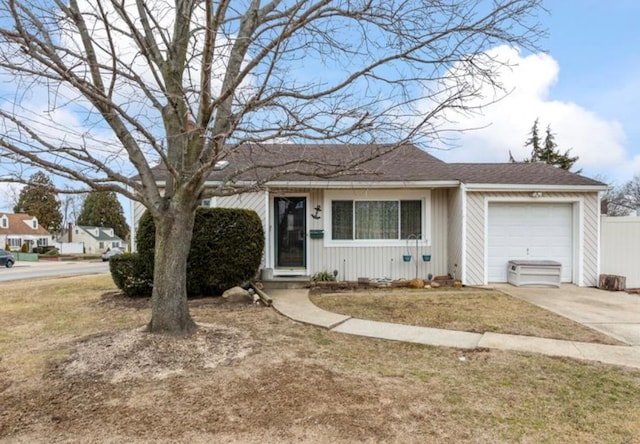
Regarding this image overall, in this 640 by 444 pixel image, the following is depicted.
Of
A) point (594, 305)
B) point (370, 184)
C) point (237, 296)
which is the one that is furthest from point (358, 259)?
point (594, 305)

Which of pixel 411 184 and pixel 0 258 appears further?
pixel 0 258

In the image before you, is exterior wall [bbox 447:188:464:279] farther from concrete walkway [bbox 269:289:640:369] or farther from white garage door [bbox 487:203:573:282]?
concrete walkway [bbox 269:289:640:369]

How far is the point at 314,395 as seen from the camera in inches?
135

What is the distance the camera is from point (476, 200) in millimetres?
9656

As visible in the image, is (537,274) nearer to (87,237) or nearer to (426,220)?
(426,220)

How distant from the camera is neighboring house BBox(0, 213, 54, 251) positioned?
156ft

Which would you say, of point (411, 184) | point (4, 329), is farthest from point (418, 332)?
point (4, 329)

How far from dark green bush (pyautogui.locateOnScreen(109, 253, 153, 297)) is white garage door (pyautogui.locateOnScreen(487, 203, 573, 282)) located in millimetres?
8445

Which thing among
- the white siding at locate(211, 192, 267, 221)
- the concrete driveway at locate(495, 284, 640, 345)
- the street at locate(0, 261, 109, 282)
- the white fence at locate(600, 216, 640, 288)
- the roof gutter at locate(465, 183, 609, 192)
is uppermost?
the roof gutter at locate(465, 183, 609, 192)

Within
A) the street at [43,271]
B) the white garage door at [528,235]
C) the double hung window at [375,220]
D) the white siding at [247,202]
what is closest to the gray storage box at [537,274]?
the white garage door at [528,235]

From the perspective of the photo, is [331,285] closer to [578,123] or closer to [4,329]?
[4,329]

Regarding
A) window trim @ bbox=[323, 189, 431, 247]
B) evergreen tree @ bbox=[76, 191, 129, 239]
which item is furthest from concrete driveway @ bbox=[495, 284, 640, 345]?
evergreen tree @ bbox=[76, 191, 129, 239]

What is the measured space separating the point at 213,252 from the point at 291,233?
297 centimetres

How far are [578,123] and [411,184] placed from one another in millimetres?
10678
